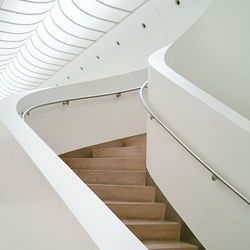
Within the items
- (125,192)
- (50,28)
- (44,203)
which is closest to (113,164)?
(125,192)

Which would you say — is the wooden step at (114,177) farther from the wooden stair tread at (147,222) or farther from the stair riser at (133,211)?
the wooden stair tread at (147,222)

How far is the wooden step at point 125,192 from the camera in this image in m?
A: 4.95

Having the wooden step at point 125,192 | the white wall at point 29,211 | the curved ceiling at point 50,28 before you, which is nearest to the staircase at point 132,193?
the wooden step at point 125,192

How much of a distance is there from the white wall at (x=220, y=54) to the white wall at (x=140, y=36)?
217cm

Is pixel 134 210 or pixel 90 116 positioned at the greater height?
pixel 90 116

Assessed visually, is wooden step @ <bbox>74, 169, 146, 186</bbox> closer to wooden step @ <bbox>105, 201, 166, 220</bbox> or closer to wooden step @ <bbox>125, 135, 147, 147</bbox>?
wooden step @ <bbox>105, 201, 166, 220</bbox>

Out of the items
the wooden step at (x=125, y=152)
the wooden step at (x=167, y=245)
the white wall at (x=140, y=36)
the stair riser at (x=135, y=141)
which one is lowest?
the wooden step at (x=167, y=245)

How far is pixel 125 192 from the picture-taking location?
4.95m

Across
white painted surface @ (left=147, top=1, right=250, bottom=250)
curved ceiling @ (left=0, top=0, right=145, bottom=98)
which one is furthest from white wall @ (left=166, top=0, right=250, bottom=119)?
curved ceiling @ (left=0, top=0, right=145, bottom=98)

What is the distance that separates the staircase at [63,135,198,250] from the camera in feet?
13.8

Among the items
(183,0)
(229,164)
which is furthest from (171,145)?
(183,0)

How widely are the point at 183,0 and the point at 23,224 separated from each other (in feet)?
22.3

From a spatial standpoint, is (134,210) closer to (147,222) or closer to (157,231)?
(147,222)

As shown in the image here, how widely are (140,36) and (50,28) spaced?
3.58 metres
